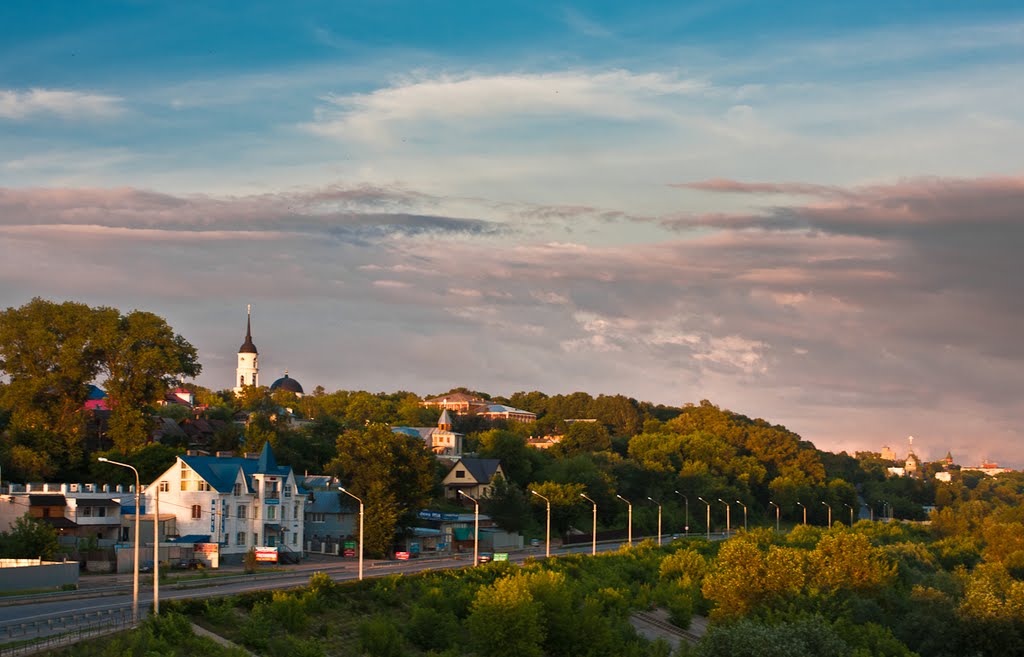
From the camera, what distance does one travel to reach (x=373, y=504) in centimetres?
10081

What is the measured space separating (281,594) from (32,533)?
2450 cm

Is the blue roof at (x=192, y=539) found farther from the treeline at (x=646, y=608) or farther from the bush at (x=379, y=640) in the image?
the bush at (x=379, y=640)

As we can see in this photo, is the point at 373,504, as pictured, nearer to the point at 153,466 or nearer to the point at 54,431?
the point at 153,466

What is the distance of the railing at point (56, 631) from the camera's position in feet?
145

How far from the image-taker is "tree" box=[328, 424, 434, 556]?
100 metres

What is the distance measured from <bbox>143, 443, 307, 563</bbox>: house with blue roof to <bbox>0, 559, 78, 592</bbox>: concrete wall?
21.3 m

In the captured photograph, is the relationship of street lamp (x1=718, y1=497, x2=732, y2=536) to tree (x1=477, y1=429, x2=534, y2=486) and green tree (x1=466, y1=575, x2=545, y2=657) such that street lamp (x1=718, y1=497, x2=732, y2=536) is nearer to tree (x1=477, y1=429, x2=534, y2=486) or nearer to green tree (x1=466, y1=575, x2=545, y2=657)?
tree (x1=477, y1=429, x2=534, y2=486)

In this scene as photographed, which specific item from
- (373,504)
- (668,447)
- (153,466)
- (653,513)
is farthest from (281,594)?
(668,447)

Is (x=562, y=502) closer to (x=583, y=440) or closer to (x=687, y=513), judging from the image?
(x=687, y=513)

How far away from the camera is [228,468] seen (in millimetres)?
97562

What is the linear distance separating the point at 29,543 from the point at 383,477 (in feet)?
103

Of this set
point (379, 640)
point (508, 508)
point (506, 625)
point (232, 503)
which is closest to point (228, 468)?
point (232, 503)

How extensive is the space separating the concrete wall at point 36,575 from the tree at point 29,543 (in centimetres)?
513

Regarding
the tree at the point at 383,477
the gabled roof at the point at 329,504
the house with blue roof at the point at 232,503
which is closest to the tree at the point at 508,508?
the gabled roof at the point at 329,504
